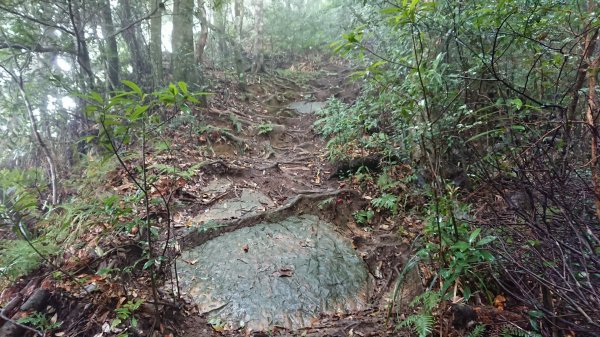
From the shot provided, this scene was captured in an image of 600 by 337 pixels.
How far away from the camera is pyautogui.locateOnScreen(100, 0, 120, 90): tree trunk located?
703 cm

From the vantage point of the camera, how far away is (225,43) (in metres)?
11.9

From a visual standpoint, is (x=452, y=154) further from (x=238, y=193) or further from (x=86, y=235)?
(x=86, y=235)

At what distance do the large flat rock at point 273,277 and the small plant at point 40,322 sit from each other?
109cm

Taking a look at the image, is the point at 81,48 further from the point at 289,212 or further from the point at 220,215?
the point at 289,212

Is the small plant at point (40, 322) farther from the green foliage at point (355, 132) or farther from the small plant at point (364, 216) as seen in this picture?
the green foliage at point (355, 132)

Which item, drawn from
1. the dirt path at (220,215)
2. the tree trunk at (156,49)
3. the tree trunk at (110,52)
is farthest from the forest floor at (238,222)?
the tree trunk at (110,52)

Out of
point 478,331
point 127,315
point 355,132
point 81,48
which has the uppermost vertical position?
point 81,48

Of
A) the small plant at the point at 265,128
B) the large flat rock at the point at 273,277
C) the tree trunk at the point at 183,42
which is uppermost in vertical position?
the tree trunk at the point at 183,42

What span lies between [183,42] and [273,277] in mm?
6372

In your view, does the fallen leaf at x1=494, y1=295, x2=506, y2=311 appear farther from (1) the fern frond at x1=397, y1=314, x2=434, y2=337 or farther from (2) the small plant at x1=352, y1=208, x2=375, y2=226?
(2) the small plant at x1=352, y1=208, x2=375, y2=226

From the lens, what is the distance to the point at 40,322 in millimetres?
2605

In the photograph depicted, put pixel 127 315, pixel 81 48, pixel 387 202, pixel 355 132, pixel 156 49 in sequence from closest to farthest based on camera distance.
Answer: pixel 127 315, pixel 387 202, pixel 81 48, pixel 355 132, pixel 156 49

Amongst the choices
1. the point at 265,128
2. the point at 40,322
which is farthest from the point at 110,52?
the point at 40,322

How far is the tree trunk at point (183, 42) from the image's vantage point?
25.2 feet
